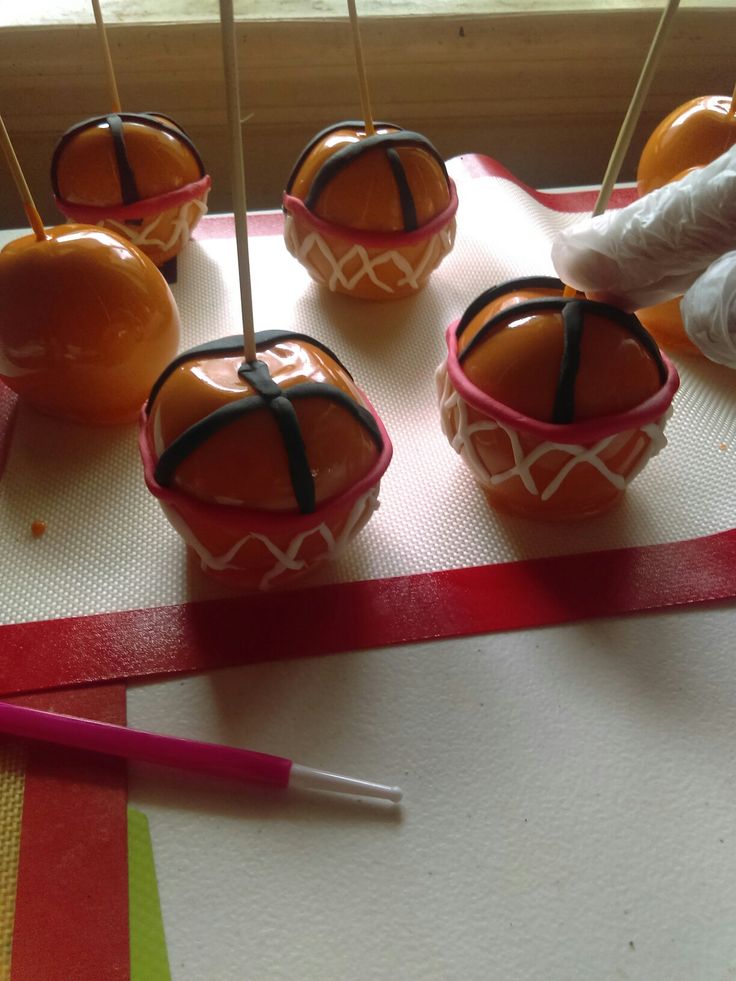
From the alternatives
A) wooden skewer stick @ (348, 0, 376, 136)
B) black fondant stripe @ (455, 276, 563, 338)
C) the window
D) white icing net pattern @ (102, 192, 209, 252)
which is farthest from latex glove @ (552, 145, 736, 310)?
the window

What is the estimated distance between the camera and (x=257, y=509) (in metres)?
0.40

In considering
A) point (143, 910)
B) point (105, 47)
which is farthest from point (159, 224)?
point (143, 910)

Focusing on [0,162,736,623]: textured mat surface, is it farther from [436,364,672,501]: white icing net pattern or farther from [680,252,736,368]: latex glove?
[680,252,736,368]: latex glove

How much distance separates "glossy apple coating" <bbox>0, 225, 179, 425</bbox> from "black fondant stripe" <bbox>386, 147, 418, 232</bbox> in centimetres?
20

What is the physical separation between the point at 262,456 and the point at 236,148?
142 millimetres

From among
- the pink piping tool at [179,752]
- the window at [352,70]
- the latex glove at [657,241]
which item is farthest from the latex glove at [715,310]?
the window at [352,70]

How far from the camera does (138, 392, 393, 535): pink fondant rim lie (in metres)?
0.40

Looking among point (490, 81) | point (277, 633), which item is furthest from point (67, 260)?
point (490, 81)

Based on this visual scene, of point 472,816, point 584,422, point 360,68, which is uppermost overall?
point 360,68

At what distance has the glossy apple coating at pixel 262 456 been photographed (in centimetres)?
40

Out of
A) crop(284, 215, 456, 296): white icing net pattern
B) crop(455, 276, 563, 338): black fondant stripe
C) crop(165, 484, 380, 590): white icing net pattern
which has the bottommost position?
crop(165, 484, 380, 590): white icing net pattern

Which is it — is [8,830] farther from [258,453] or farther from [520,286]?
[520,286]

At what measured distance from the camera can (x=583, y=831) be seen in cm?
37

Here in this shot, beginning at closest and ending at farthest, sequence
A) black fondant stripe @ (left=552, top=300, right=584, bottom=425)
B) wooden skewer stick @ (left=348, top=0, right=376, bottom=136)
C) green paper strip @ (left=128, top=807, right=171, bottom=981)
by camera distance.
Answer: green paper strip @ (left=128, top=807, right=171, bottom=981)
black fondant stripe @ (left=552, top=300, right=584, bottom=425)
wooden skewer stick @ (left=348, top=0, right=376, bottom=136)
